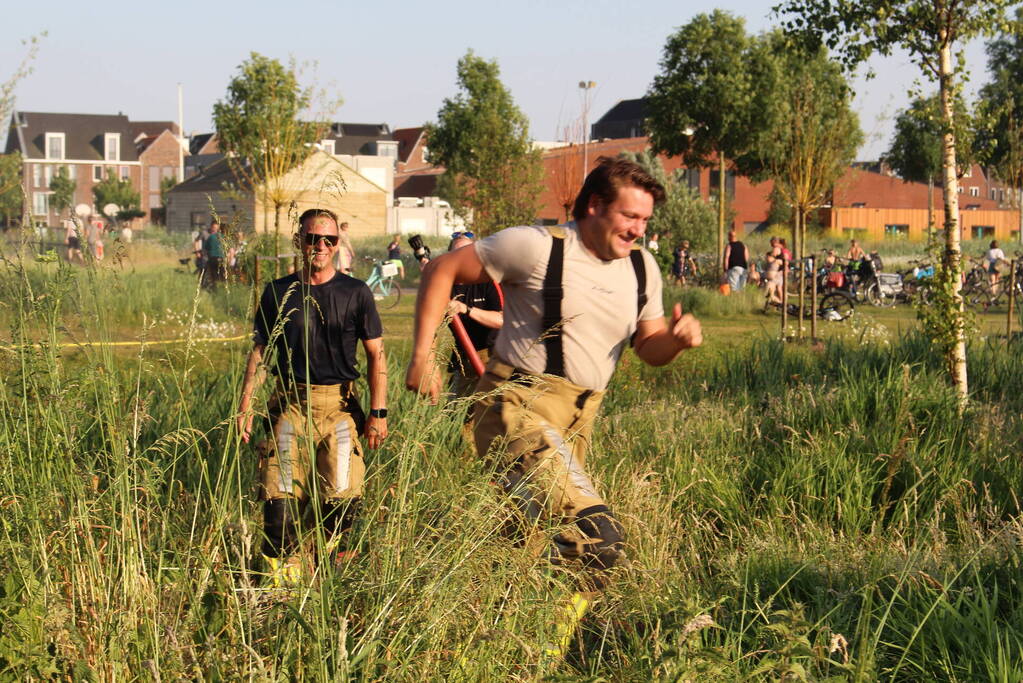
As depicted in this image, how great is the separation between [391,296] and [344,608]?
63.1 feet

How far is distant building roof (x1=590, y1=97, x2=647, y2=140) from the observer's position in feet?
337

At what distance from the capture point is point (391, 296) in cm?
2203

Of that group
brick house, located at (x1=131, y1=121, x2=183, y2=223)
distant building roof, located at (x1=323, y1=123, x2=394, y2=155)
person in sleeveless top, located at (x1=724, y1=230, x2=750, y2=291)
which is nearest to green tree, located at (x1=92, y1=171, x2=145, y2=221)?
brick house, located at (x1=131, y1=121, x2=183, y2=223)

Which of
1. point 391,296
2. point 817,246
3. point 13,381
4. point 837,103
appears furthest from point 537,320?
point 817,246

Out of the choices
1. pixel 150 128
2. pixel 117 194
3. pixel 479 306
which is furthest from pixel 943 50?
pixel 150 128

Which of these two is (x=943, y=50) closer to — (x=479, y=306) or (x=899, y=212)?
(x=479, y=306)

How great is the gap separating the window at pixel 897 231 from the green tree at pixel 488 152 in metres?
20.0

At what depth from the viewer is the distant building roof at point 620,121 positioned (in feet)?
337

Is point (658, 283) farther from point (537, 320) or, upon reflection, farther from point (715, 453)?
point (715, 453)

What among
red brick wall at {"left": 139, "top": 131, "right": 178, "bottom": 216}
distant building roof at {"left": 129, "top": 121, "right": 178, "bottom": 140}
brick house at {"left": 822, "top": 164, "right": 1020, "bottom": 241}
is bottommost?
brick house at {"left": 822, "top": 164, "right": 1020, "bottom": 241}

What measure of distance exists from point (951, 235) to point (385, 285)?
49.8 feet

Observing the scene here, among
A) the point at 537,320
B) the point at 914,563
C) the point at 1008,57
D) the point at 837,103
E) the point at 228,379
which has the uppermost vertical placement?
the point at 1008,57

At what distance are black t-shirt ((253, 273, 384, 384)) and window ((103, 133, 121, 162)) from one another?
93642 mm

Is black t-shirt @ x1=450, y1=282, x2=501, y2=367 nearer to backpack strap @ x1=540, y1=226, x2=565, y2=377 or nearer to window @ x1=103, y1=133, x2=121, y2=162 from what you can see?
backpack strap @ x1=540, y1=226, x2=565, y2=377
